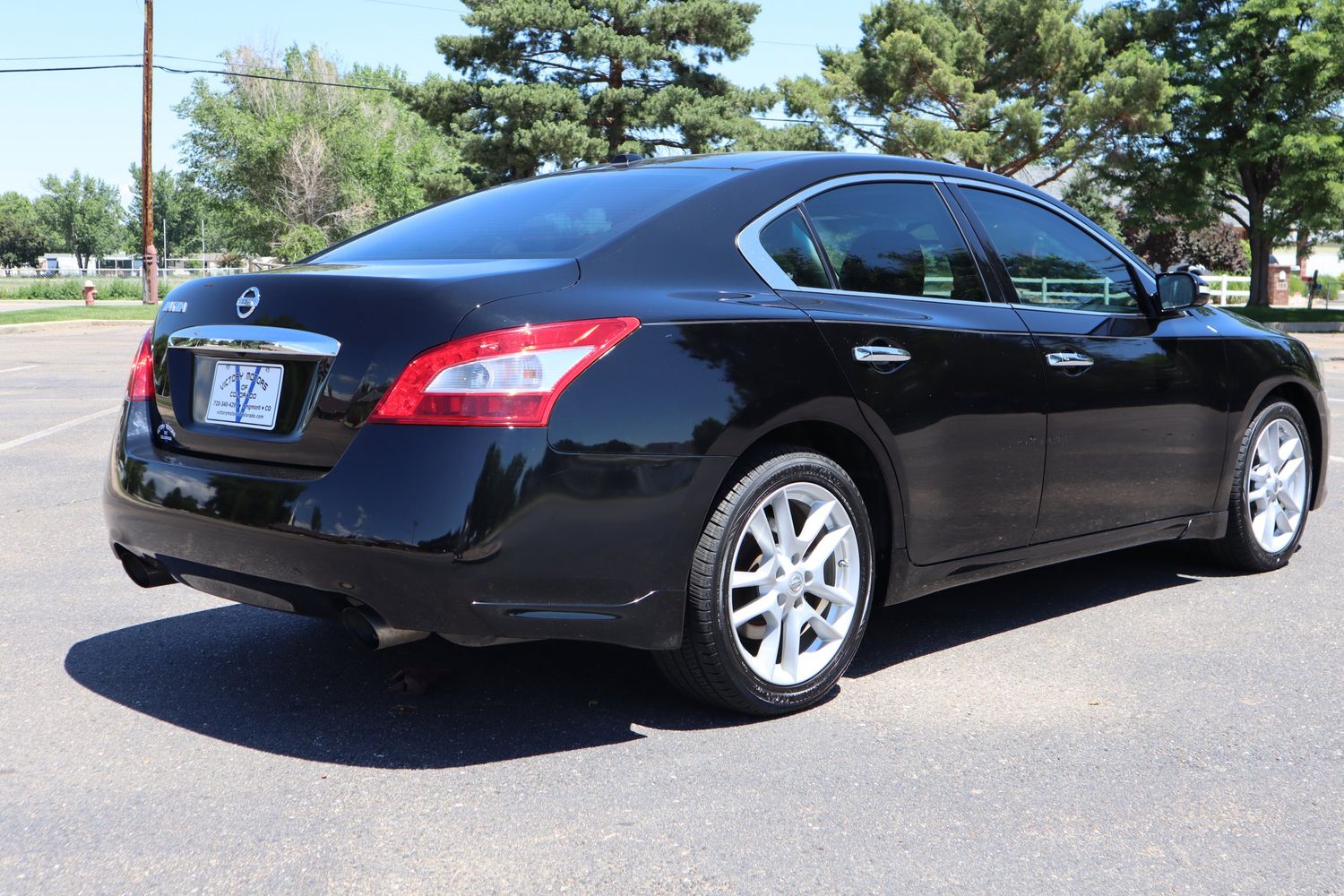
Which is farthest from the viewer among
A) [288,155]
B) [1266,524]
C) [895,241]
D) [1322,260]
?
[1322,260]

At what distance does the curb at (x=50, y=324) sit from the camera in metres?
26.1

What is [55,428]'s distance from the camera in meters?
10.0

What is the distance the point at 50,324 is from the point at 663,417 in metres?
27.5

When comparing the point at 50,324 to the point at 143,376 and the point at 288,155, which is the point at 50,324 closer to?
the point at 143,376

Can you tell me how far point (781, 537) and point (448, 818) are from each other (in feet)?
3.83

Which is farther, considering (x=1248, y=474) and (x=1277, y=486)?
(x=1277, y=486)

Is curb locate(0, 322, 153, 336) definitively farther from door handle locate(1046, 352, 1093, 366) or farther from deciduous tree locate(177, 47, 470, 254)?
deciduous tree locate(177, 47, 470, 254)

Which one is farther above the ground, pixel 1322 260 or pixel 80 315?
pixel 1322 260

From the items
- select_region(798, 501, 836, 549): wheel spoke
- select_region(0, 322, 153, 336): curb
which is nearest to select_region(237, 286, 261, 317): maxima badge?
select_region(798, 501, 836, 549): wheel spoke

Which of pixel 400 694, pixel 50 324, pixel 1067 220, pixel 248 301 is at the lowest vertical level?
pixel 50 324

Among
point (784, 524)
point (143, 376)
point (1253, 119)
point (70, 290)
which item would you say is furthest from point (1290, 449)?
point (70, 290)

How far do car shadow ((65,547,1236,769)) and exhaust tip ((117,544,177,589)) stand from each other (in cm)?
33

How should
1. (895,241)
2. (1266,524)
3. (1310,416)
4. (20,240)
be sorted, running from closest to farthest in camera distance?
(895,241)
(1266,524)
(1310,416)
(20,240)

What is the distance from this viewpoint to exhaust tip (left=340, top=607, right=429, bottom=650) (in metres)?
3.13
